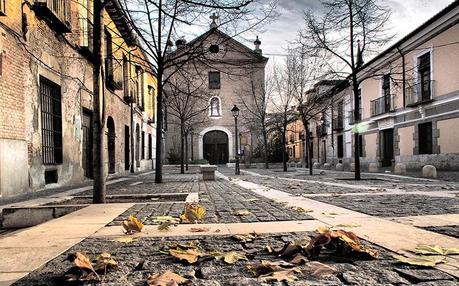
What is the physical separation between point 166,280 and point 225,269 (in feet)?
1.53

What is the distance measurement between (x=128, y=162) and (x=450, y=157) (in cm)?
1581

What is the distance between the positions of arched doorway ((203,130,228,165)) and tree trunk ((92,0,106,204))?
116 ft

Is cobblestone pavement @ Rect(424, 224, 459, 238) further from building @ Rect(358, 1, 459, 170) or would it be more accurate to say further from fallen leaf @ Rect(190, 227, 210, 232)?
building @ Rect(358, 1, 459, 170)

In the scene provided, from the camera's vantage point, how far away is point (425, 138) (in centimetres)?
2130

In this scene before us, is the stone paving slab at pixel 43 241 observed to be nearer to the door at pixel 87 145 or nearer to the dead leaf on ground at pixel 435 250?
the dead leaf on ground at pixel 435 250

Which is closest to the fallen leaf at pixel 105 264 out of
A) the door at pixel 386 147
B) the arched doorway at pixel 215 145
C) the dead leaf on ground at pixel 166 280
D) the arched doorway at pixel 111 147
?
the dead leaf on ground at pixel 166 280

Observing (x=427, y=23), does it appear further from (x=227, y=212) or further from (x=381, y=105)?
(x=227, y=212)

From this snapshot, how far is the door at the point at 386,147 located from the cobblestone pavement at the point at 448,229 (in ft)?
77.9

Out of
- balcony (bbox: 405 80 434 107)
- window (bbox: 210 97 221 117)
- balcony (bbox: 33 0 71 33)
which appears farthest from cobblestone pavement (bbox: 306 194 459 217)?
window (bbox: 210 97 221 117)

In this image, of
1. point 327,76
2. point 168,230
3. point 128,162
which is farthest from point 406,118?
point 168,230

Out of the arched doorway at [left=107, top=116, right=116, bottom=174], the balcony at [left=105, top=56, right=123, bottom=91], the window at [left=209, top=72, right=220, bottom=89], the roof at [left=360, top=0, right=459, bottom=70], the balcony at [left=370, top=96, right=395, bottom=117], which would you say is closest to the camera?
the balcony at [left=105, top=56, right=123, bottom=91]

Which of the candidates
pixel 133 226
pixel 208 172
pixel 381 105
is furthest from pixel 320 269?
pixel 381 105

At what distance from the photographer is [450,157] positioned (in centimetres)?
1841

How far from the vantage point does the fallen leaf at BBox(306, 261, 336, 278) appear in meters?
2.35
